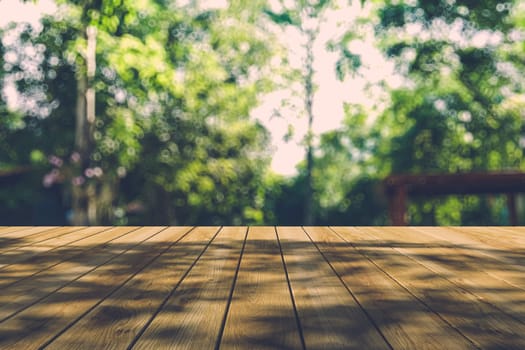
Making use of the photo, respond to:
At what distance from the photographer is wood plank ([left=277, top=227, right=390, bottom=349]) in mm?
1455

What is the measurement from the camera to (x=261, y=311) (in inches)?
69.1

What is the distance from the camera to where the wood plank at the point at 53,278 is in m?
1.88

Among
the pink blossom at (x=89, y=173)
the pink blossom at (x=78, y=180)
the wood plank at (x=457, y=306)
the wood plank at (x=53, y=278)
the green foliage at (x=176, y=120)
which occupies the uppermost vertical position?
the green foliage at (x=176, y=120)

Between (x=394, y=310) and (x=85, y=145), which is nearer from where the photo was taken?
(x=394, y=310)

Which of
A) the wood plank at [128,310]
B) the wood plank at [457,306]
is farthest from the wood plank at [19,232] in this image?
the wood plank at [457,306]

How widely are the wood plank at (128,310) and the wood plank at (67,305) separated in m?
0.04

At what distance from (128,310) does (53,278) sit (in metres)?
0.68

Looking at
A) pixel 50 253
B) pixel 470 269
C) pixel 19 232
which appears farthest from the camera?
pixel 19 232

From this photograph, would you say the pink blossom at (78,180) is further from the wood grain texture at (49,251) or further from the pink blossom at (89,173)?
the wood grain texture at (49,251)

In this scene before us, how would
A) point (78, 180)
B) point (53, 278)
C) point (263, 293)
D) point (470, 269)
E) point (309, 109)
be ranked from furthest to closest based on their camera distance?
point (309, 109), point (78, 180), point (470, 269), point (53, 278), point (263, 293)

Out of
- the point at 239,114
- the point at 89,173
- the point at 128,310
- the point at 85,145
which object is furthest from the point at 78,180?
the point at 128,310

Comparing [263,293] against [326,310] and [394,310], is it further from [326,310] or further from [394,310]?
[394,310]

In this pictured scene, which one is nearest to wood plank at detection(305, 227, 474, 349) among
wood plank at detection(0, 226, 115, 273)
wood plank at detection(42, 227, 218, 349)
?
wood plank at detection(42, 227, 218, 349)

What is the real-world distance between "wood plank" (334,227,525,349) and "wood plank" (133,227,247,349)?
68cm
